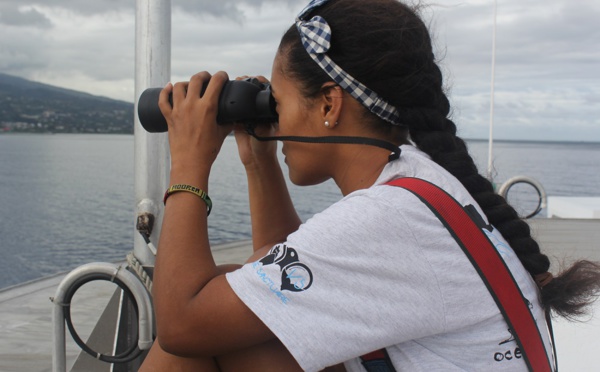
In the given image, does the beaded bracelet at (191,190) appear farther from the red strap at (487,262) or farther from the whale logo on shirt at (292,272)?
the red strap at (487,262)

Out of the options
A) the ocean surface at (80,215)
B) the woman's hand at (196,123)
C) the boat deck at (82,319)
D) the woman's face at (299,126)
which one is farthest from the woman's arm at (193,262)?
the ocean surface at (80,215)

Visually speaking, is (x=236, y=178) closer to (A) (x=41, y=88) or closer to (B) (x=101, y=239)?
(B) (x=101, y=239)

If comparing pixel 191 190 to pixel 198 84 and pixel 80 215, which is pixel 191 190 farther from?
pixel 80 215

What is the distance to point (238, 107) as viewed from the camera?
152 centimetres

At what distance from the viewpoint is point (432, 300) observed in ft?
3.73

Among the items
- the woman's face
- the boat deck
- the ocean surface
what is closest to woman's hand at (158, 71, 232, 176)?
the woman's face

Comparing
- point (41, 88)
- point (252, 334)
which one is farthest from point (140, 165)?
point (41, 88)

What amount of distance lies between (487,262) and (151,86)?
1626mm

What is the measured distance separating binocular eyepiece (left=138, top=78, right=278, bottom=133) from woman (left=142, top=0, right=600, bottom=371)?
1.3 inches

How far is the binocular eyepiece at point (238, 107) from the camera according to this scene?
152 cm

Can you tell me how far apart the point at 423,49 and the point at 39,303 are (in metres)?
4.10

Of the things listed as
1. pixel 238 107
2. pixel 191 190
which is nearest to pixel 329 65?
pixel 238 107

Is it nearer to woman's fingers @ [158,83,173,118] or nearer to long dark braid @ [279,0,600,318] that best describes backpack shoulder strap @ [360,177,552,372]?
long dark braid @ [279,0,600,318]

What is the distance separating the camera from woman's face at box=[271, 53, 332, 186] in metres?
1.41
